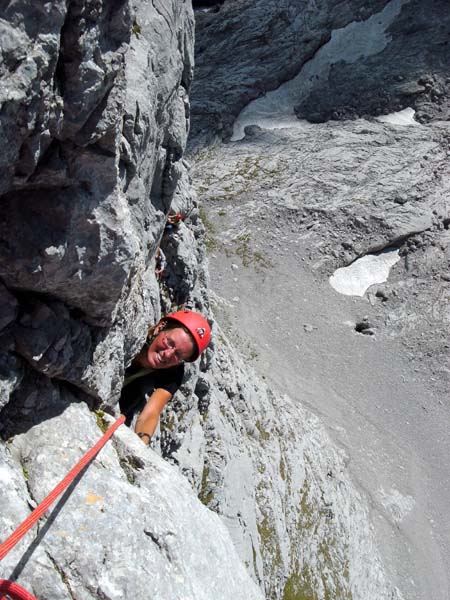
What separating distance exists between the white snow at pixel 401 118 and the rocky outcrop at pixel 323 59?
39 cm

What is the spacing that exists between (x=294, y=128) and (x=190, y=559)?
30853 mm

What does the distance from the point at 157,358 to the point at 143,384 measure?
666 mm

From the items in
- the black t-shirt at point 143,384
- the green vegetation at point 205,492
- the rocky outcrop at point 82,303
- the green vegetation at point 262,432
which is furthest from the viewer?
the green vegetation at point 262,432

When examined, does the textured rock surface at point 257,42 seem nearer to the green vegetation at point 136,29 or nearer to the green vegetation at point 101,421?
the green vegetation at point 136,29

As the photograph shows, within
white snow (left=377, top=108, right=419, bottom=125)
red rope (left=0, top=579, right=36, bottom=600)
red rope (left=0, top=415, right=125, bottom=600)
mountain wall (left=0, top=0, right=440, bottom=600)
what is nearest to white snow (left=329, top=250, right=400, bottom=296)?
white snow (left=377, top=108, right=419, bottom=125)

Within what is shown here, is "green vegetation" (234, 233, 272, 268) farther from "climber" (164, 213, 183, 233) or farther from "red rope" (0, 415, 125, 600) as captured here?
"red rope" (0, 415, 125, 600)

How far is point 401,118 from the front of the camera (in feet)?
105

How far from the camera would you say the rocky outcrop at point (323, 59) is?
32.5 meters

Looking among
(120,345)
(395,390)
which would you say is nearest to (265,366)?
(395,390)

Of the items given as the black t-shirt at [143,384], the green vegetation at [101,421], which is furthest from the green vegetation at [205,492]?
the green vegetation at [101,421]

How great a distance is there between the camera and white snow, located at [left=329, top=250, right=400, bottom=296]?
984 inches

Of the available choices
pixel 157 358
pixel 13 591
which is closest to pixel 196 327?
pixel 157 358

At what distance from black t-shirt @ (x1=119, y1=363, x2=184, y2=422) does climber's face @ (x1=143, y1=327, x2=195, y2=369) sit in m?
0.27

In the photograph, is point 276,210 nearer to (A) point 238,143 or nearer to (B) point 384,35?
(A) point 238,143
